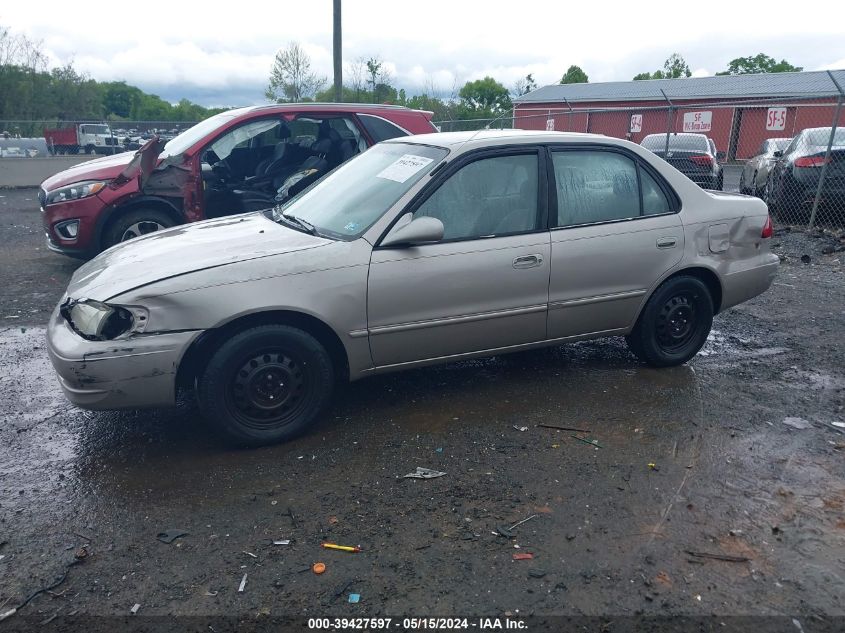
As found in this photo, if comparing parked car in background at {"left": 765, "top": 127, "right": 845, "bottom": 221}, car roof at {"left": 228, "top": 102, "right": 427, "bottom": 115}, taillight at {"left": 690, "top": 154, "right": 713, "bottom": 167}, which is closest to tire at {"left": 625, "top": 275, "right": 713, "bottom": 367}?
car roof at {"left": 228, "top": 102, "right": 427, "bottom": 115}

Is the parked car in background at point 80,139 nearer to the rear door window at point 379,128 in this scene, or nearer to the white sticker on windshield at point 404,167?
the rear door window at point 379,128

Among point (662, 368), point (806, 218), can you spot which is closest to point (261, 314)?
point (662, 368)

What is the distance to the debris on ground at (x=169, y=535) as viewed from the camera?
3.02 meters

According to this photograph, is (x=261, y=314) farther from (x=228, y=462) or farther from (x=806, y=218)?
(x=806, y=218)

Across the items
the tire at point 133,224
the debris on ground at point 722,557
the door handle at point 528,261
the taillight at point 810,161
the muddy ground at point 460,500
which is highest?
the taillight at point 810,161

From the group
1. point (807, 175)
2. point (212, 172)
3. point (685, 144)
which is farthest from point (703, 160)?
point (212, 172)

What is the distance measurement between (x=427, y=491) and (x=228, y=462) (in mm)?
1133

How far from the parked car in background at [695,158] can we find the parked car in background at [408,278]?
31.0ft

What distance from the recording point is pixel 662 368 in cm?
506

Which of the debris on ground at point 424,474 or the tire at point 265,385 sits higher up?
the tire at point 265,385

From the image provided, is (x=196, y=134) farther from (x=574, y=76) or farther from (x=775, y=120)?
(x=574, y=76)

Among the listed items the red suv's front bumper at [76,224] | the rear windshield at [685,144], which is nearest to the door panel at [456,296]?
the red suv's front bumper at [76,224]

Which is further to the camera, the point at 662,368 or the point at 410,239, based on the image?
the point at 662,368

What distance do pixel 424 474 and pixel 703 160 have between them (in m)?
13.1
